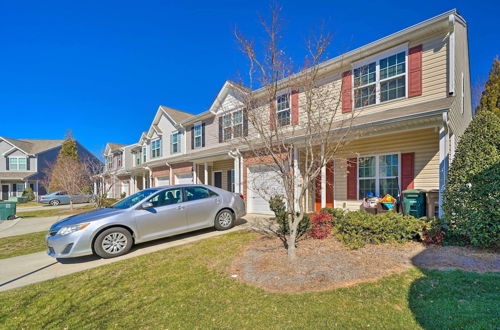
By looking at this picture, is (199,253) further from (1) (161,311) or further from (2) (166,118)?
(2) (166,118)

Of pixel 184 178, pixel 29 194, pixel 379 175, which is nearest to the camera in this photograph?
pixel 379 175

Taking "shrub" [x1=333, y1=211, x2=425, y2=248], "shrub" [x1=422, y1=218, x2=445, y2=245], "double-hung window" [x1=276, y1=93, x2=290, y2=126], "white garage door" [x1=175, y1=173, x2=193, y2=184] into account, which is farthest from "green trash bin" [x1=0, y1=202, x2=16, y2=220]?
"shrub" [x1=422, y1=218, x2=445, y2=245]

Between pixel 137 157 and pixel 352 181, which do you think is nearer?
pixel 352 181

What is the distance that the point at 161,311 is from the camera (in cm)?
317

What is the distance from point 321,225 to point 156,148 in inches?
664

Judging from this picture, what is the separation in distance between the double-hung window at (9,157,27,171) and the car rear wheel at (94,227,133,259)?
3504 centimetres

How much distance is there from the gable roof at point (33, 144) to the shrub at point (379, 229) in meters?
39.0

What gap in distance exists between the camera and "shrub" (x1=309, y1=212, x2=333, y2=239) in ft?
19.8

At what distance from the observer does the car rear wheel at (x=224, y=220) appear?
293 inches

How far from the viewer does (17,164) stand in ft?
98.4

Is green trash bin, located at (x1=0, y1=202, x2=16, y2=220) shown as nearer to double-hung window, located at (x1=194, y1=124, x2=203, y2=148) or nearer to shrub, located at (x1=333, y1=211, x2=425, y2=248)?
double-hung window, located at (x1=194, y1=124, x2=203, y2=148)

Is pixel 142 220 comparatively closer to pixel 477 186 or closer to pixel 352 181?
pixel 352 181

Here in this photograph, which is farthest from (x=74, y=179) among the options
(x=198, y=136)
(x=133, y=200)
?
(x=133, y=200)

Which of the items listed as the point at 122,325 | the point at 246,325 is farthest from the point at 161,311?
the point at 246,325
